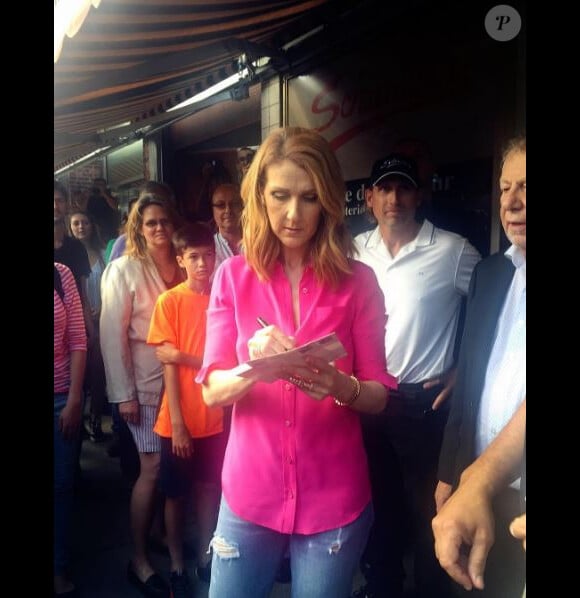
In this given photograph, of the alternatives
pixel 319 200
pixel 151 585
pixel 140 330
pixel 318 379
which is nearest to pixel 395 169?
pixel 319 200

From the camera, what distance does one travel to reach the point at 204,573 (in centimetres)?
159

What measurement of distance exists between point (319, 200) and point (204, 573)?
3.81ft

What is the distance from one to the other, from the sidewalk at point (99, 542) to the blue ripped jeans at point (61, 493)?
26mm

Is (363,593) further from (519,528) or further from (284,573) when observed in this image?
(519,528)

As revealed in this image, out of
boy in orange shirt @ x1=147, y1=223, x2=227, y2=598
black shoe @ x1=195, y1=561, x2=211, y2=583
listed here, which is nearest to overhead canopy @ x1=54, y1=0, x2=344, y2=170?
boy in orange shirt @ x1=147, y1=223, x2=227, y2=598

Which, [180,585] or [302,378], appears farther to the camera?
[180,585]

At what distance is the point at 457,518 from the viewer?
145 cm

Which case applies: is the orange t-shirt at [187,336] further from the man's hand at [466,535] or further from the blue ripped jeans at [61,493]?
the man's hand at [466,535]

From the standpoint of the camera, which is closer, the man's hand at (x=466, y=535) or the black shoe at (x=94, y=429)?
the man's hand at (x=466, y=535)

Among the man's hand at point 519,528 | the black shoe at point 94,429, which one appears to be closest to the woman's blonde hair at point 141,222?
the black shoe at point 94,429

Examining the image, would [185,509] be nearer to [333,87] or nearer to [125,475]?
[125,475]

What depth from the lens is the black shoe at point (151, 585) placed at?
161cm
